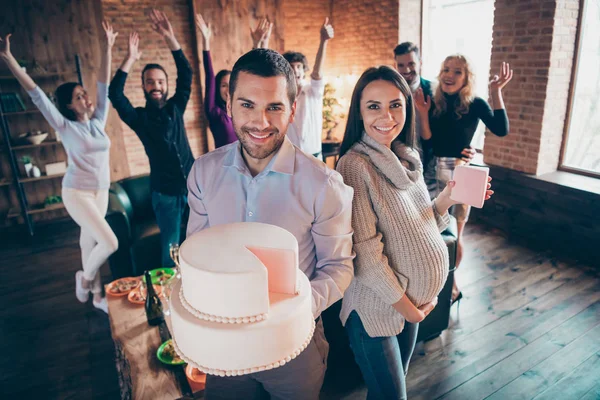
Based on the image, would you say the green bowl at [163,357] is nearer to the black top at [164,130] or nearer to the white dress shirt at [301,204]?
the white dress shirt at [301,204]

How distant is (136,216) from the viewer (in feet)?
12.3

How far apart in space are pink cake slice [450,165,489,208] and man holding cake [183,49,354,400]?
22.4 inches

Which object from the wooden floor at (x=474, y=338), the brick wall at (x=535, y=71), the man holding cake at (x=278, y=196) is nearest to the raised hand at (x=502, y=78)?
the brick wall at (x=535, y=71)

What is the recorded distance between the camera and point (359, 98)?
1574mm

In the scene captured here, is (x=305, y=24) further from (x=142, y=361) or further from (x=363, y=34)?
(x=142, y=361)

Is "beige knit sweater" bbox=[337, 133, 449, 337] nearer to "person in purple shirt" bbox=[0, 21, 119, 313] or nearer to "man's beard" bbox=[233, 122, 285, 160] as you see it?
"man's beard" bbox=[233, 122, 285, 160]

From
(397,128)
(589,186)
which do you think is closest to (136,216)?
(397,128)

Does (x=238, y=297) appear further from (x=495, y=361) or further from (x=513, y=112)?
(x=513, y=112)

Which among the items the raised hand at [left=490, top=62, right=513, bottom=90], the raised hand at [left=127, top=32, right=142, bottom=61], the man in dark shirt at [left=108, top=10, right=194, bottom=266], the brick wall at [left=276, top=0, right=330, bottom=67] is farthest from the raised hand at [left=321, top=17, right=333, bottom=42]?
the brick wall at [left=276, top=0, right=330, bottom=67]

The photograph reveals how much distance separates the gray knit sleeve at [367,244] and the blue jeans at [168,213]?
6.10 feet

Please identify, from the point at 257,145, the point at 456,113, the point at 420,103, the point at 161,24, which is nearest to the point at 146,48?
the point at 161,24

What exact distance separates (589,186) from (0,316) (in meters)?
5.00

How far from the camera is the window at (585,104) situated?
3.64 meters

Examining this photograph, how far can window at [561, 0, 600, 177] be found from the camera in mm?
3641
